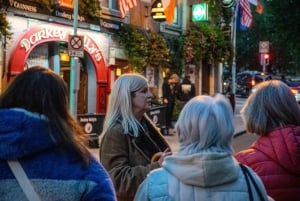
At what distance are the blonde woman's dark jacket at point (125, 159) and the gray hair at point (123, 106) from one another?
42 millimetres

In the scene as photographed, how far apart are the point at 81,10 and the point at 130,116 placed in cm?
1402

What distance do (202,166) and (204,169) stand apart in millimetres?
16

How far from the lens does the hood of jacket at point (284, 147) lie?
3.51 metres

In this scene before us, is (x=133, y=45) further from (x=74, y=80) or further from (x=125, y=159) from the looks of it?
(x=125, y=159)

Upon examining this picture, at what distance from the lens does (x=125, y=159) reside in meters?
3.99

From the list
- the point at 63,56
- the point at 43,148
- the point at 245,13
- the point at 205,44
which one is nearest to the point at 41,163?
the point at 43,148

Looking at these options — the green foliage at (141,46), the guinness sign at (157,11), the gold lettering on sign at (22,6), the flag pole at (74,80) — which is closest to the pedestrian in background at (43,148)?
the flag pole at (74,80)

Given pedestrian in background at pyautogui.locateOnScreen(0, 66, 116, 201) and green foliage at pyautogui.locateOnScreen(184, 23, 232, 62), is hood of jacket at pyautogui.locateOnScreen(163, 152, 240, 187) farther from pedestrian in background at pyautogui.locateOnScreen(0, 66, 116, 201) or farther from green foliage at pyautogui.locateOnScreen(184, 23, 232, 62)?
green foliage at pyautogui.locateOnScreen(184, 23, 232, 62)

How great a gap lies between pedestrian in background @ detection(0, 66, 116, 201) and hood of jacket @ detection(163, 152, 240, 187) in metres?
0.33

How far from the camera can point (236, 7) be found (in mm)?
27938

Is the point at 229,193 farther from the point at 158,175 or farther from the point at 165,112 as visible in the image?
the point at 165,112

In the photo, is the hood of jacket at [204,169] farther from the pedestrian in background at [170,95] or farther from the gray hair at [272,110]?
the pedestrian in background at [170,95]

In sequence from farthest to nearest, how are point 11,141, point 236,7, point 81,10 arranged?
point 236,7, point 81,10, point 11,141

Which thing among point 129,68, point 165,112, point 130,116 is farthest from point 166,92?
point 130,116
